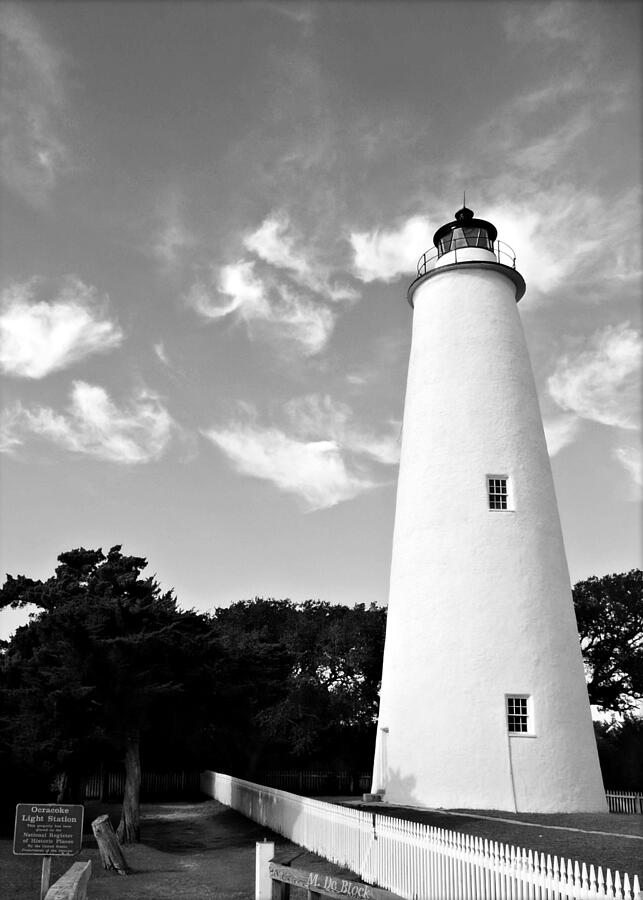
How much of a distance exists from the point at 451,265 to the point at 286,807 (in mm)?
14870

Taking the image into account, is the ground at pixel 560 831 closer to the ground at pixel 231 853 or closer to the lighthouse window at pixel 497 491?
the ground at pixel 231 853

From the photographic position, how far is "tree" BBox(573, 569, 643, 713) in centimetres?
3591

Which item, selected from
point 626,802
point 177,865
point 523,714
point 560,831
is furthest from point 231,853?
point 626,802

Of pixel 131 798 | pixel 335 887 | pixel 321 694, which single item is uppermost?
pixel 321 694

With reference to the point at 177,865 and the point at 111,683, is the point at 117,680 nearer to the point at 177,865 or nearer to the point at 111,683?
the point at 111,683

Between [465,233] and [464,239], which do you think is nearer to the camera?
[464,239]

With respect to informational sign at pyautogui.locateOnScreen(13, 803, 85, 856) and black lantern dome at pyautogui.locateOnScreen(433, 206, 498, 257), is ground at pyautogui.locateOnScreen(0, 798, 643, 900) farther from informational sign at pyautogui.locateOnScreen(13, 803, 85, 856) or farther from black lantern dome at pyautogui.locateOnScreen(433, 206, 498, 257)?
black lantern dome at pyautogui.locateOnScreen(433, 206, 498, 257)

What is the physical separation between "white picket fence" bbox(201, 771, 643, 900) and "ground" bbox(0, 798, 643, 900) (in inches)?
16.5

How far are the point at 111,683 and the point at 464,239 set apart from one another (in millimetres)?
15835

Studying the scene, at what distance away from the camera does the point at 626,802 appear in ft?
74.8

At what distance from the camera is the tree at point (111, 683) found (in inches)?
618

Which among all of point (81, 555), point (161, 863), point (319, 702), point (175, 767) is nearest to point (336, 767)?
point (319, 702)

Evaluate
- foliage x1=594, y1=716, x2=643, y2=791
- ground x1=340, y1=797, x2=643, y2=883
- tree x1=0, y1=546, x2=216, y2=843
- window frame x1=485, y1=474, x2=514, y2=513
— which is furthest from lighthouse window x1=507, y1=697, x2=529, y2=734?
foliage x1=594, y1=716, x2=643, y2=791

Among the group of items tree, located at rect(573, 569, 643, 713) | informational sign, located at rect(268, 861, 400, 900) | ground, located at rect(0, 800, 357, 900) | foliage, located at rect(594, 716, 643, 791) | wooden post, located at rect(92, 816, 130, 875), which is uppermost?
tree, located at rect(573, 569, 643, 713)
